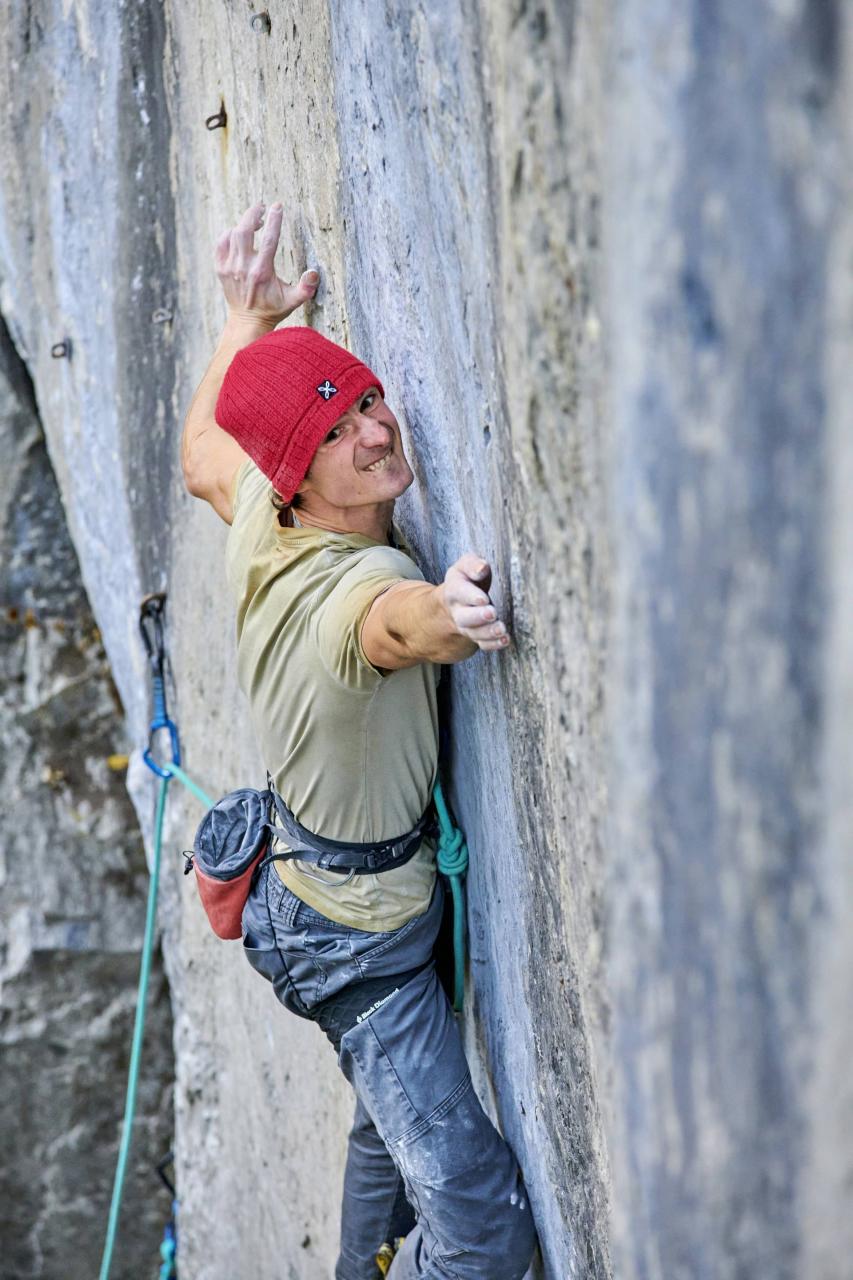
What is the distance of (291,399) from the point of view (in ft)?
7.13

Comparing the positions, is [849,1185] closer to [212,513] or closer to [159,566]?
[212,513]

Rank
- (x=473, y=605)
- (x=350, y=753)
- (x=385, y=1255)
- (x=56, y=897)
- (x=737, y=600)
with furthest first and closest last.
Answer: (x=56, y=897) < (x=385, y=1255) < (x=350, y=753) < (x=473, y=605) < (x=737, y=600)

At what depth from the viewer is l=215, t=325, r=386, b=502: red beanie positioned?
216 cm

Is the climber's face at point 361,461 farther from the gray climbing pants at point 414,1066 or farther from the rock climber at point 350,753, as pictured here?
the gray climbing pants at point 414,1066

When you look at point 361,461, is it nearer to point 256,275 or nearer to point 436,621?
point 436,621

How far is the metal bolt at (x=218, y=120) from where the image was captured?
326 cm

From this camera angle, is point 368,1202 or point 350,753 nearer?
point 350,753

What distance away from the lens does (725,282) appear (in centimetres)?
103

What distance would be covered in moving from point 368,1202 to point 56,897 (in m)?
2.89

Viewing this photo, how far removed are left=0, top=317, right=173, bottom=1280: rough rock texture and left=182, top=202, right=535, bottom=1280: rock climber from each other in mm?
2742

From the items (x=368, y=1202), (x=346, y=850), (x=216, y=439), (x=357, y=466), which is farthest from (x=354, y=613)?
(x=368, y=1202)

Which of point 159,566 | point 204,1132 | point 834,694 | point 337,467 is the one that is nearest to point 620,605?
point 834,694

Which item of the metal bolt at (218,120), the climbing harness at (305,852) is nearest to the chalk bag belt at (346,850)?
Answer: the climbing harness at (305,852)

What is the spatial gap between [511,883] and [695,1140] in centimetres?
107
